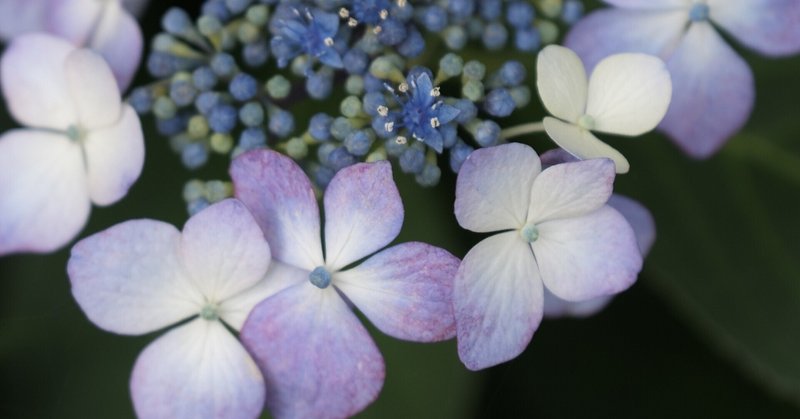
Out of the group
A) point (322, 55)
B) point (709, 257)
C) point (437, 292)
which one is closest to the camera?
point (437, 292)

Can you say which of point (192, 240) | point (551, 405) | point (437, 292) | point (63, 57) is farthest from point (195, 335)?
point (551, 405)

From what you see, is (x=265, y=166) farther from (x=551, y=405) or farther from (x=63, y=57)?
(x=551, y=405)

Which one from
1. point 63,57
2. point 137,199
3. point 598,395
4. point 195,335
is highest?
point 63,57

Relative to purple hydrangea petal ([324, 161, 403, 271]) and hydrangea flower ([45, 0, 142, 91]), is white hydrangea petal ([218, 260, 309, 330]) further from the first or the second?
hydrangea flower ([45, 0, 142, 91])

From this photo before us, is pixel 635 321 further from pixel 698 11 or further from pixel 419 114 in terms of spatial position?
pixel 419 114

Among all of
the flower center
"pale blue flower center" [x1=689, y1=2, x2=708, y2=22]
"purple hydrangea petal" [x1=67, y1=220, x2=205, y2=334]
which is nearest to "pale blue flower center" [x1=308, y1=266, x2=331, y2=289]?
"purple hydrangea petal" [x1=67, y1=220, x2=205, y2=334]

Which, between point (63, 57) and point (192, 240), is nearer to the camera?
point (192, 240)

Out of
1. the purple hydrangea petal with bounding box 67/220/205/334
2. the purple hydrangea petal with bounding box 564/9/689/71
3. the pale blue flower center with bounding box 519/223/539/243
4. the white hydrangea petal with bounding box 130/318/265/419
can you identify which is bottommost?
the white hydrangea petal with bounding box 130/318/265/419
